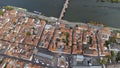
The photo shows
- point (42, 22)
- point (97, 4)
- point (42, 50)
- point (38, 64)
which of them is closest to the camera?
point (38, 64)

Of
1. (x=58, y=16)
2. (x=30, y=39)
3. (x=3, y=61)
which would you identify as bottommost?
(x=3, y=61)

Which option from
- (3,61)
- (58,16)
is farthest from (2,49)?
(58,16)

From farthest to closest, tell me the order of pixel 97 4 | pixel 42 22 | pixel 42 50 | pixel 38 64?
1. pixel 97 4
2. pixel 42 22
3. pixel 42 50
4. pixel 38 64

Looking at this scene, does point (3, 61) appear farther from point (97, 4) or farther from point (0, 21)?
point (97, 4)

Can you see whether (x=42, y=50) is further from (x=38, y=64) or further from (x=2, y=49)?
(x=2, y=49)

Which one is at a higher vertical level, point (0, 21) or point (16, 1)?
point (16, 1)

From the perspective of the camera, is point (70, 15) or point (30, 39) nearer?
point (30, 39)

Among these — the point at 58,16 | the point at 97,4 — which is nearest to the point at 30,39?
the point at 58,16
